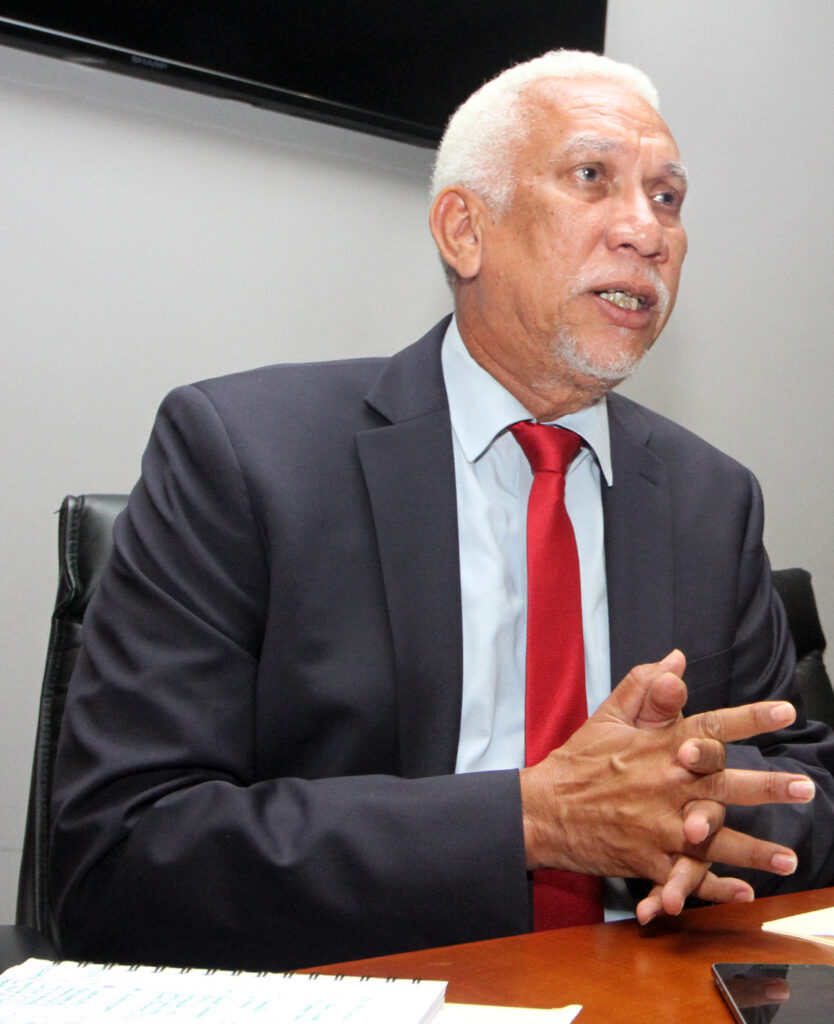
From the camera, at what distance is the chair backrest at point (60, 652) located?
1.26 metres

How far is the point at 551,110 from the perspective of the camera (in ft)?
4.93

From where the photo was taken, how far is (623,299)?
4.79ft

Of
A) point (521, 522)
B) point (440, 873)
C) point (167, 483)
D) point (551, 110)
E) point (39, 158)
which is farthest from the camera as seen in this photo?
point (39, 158)

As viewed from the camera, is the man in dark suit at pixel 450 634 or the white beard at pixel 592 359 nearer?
the man in dark suit at pixel 450 634

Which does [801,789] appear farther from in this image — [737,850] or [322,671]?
[322,671]

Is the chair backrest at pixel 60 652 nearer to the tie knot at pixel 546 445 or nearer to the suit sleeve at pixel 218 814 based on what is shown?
the suit sleeve at pixel 218 814

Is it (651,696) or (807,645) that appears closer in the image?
(651,696)

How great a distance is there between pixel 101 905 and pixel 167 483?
Result: 1.51 feet

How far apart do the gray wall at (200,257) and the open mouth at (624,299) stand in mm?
873

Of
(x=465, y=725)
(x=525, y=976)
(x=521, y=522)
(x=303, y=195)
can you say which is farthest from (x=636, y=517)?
(x=303, y=195)

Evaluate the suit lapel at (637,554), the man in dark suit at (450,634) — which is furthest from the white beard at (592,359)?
the suit lapel at (637,554)

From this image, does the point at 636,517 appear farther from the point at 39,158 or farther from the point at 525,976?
the point at 39,158

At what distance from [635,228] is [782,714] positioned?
750mm

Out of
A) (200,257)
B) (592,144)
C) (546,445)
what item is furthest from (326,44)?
(546,445)
